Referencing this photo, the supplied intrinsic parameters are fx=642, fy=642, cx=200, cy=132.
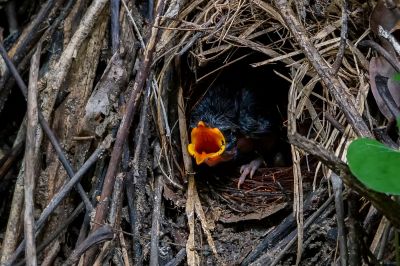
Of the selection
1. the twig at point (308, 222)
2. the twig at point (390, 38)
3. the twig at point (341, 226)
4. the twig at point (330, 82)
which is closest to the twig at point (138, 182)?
the twig at point (308, 222)

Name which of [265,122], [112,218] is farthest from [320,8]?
[112,218]

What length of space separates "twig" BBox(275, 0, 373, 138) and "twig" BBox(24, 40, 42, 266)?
34.5 inches

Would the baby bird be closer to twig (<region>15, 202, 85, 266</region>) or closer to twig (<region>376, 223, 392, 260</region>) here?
twig (<region>15, 202, 85, 266</region>)

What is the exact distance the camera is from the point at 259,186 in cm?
284

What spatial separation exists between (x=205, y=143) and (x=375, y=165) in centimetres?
148

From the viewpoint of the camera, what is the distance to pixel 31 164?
1.98 meters

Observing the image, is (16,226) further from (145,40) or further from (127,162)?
(145,40)

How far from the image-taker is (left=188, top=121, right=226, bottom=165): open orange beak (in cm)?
257

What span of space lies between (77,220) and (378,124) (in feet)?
3.49

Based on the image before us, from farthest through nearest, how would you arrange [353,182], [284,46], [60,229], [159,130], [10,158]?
[284,46], [159,130], [10,158], [60,229], [353,182]

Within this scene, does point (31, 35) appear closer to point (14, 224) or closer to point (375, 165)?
point (14, 224)

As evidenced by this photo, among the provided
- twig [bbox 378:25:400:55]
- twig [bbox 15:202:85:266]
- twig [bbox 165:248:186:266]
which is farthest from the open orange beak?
twig [bbox 378:25:400:55]

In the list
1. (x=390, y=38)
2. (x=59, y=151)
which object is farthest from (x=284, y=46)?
(x=59, y=151)

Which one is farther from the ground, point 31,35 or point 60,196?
point 31,35
